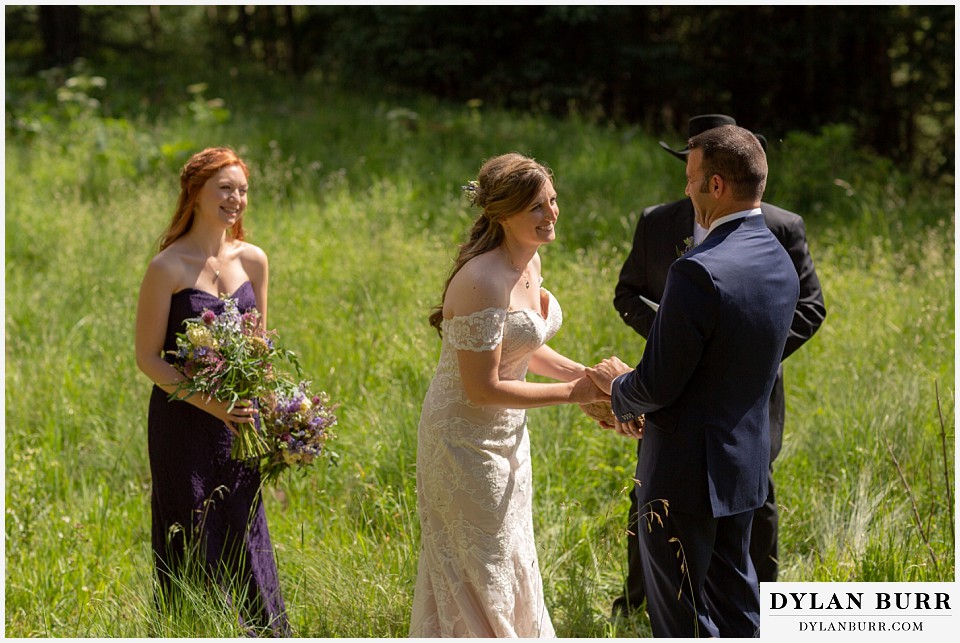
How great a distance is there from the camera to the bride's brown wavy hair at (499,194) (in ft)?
10.1

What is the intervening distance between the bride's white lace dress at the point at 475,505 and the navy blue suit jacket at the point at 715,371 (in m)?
0.46

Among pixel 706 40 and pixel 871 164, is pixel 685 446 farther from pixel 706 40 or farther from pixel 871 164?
pixel 706 40

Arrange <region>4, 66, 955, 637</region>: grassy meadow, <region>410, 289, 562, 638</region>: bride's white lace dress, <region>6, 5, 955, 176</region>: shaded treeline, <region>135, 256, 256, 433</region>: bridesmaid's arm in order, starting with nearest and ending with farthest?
<region>410, 289, 562, 638</region>: bride's white lace dress < <region>135, 256, 256, 433</region>: bridesmaid's arm < <region>4, 66, 955, 637</region>: grassy meadow < <region>6, 5, 955, 176</region>: shaded treeline

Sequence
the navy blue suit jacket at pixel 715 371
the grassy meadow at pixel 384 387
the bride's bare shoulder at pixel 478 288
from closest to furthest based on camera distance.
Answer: the navy blue suit jacket at pixel 715 371 → the bride's bare shoulder at pixel 478 288 → the grassy meadow at pixel 384 387

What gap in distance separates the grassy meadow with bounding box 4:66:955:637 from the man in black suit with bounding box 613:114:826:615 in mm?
185

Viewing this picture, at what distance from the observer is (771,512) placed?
383cm

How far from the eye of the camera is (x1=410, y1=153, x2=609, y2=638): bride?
3.08 meters

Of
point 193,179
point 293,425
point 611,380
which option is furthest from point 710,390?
point 193,179

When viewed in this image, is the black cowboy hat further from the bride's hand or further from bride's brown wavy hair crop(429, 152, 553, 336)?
the bride's hand

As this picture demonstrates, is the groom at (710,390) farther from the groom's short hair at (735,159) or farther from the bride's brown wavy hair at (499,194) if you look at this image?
the bride's brown wavy hair at (499,194)

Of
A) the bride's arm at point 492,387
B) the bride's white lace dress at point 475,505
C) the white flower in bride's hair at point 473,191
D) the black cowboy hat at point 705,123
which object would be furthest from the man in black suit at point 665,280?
the white flower in bride's hair at point 473,191

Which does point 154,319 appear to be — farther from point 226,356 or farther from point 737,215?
point 737,215

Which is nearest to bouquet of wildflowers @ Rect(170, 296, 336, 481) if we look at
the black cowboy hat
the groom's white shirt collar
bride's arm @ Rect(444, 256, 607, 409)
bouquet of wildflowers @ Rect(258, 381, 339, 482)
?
bouquet of wildflowers @ Rect(258, 381, 339, 482)

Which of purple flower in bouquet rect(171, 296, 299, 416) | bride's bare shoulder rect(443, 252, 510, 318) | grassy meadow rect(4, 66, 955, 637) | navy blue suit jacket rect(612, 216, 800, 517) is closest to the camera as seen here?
navy blue suit jacket rect(612, 216, 800, 517)
